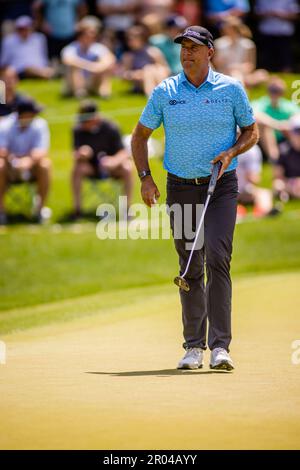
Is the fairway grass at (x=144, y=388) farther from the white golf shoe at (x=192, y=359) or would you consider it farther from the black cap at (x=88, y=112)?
the black cap at (x=88, y=112)

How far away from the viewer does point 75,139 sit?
18078 mm

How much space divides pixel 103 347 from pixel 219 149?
207 centimetres

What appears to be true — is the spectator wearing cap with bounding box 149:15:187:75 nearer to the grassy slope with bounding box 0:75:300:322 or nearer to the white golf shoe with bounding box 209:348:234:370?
the grassy slope with bounding box 0:75:300:322

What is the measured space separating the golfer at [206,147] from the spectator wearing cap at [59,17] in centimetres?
1613

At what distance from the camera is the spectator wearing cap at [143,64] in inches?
834

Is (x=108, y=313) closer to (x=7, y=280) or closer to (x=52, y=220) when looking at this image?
(x=7, y=280)

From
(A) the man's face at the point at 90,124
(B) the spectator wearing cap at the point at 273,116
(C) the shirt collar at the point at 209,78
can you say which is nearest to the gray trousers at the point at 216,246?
(C) the shirt collar at the point at 209,78

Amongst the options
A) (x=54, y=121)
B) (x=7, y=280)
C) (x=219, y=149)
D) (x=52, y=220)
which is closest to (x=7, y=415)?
(x=219, y=149)

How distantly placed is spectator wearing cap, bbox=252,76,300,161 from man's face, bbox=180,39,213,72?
1086 centimetres

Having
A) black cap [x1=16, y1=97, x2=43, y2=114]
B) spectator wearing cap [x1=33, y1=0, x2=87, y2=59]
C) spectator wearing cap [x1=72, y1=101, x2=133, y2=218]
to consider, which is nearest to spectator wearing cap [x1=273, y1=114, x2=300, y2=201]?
spectator wearing cap [x1=72, y1=101, x2=133, y2=218]

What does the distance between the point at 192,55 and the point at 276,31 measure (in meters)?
17.2

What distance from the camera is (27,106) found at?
17.4m

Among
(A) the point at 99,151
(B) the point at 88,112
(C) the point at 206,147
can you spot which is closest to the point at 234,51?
(B) the point at 88,112
